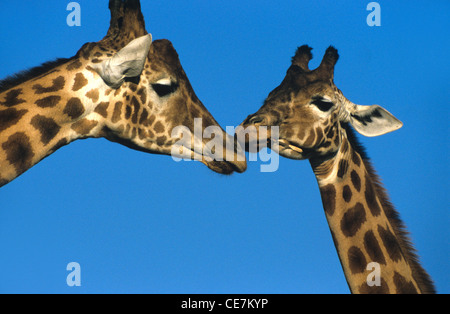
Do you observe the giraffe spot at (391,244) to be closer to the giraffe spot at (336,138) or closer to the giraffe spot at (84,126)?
the giraffe spot at (336,138)

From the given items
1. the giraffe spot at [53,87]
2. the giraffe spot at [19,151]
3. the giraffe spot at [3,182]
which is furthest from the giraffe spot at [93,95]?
the giraffe spot at [3,182]

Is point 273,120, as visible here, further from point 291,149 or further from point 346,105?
point 346,105

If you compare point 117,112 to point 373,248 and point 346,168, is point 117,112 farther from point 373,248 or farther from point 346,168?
point 373,248

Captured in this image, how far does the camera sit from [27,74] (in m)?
6.27

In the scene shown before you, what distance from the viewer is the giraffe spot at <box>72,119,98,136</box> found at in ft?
19.8

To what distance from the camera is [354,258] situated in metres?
6.57

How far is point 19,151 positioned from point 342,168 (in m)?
3.25

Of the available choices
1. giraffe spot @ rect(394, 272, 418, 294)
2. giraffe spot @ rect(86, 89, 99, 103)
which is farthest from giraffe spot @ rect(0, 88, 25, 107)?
Result: giraffe spot @ rect(394, 272, 418, 294)

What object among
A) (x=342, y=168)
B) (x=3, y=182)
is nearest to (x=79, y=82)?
(x=3, y=182)

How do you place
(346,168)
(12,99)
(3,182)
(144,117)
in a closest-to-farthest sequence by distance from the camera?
(3,182), (12,99), (144,117), (346,168)

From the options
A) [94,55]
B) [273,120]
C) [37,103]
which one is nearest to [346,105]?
[273,120]
